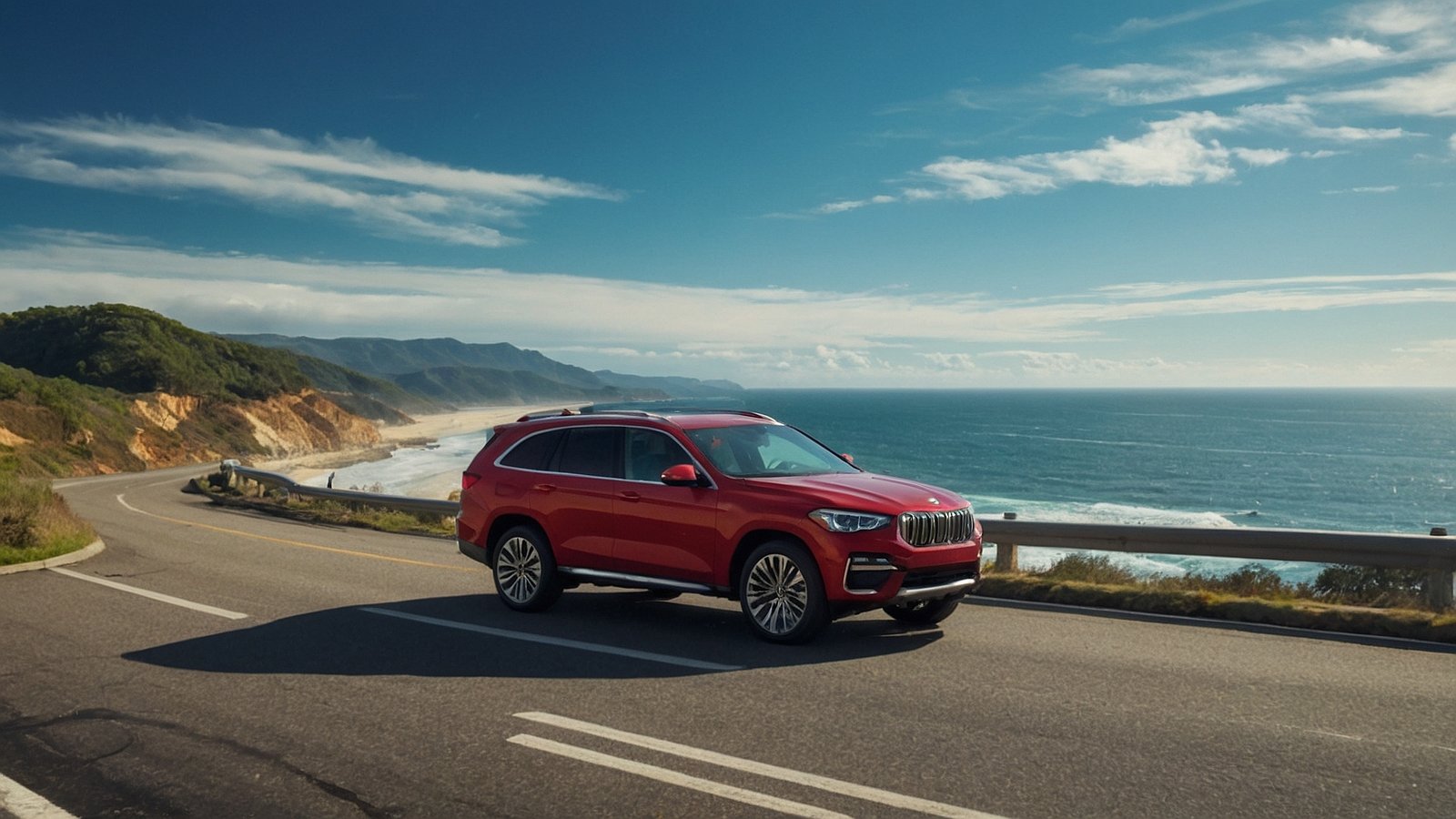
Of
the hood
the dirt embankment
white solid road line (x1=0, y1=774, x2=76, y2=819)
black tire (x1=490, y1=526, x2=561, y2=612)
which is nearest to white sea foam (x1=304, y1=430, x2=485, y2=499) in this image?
the dirt embankment

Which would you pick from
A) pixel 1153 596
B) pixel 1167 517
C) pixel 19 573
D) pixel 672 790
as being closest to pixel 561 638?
pixel 672 790

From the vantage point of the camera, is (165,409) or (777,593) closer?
(777,593)

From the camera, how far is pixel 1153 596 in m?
10.2

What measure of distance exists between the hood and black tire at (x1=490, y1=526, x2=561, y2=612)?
7.66 feet

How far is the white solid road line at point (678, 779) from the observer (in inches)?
181

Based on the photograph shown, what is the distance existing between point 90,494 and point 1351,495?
240 ft

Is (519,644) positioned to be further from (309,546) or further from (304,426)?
(304,426)

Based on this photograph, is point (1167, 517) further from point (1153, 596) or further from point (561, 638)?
point (561, 638)

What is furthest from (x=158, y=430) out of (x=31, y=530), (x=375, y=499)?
(x=31, y=530)

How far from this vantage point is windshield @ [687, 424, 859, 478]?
29.1ft

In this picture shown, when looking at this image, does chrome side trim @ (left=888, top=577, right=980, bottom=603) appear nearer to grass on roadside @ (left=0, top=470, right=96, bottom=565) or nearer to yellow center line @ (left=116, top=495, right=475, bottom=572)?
yellow center line @ (left=116, top=495, right=475, bottom=572)

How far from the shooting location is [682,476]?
8.38 meters

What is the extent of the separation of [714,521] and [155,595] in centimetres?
642

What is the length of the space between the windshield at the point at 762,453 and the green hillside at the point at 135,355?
8797 cm
